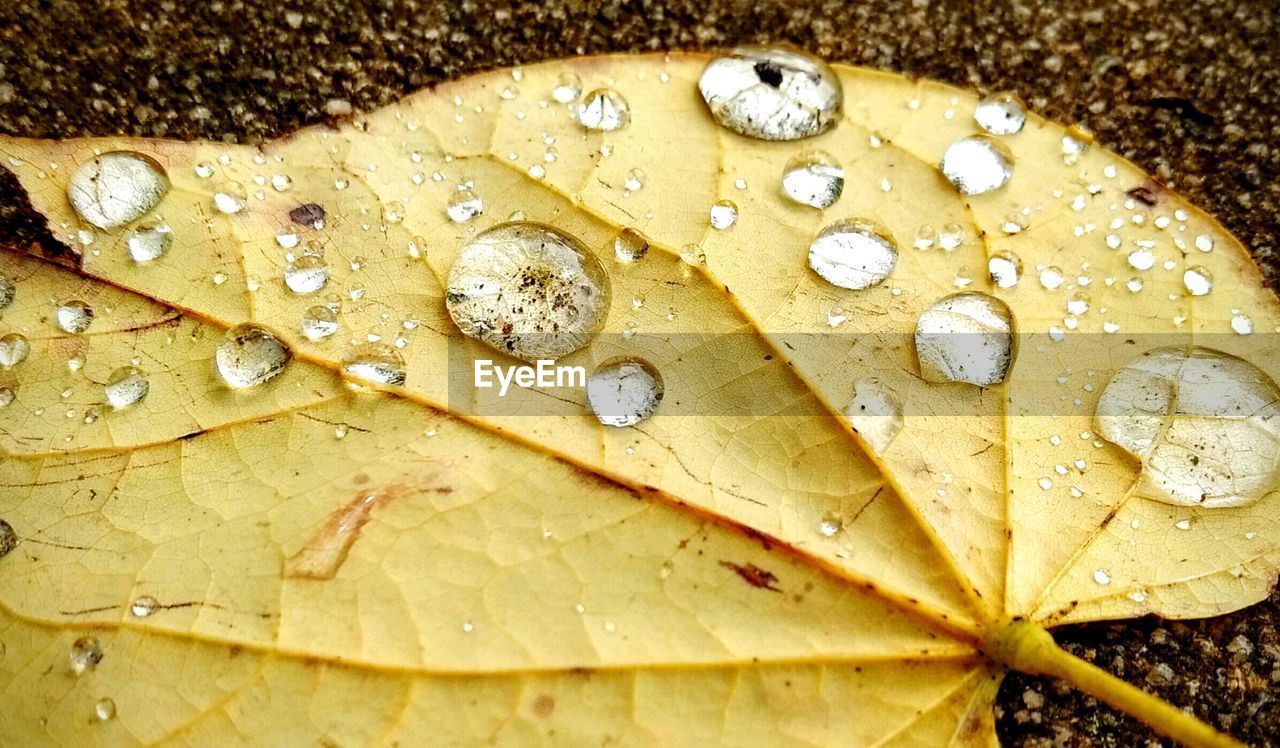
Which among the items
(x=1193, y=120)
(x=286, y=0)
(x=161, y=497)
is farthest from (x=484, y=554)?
(x=1193, y=120)

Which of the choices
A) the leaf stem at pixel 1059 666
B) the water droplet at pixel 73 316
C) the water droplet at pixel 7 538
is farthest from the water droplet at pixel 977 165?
the water droplet at pixel 7 538

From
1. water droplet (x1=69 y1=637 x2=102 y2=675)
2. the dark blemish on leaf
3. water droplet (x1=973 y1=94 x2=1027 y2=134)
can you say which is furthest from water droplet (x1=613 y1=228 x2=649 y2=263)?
water droplet (x1=69 y1=637 x2=102 y2=675)

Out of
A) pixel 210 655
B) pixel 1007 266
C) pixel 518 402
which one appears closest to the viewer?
pixel 210 655

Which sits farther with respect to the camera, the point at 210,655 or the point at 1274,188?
the point at 1274,188

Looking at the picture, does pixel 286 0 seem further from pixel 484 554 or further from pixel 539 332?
pixel 484 554

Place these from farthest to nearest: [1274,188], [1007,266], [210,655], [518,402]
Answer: [1274,188] → [1007,266] → [518,402] → [210,655]

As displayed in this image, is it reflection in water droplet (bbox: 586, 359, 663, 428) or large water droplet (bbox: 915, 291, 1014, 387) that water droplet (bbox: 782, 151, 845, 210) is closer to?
large water droplet (bbox: 915, 291, 1014, 387)
